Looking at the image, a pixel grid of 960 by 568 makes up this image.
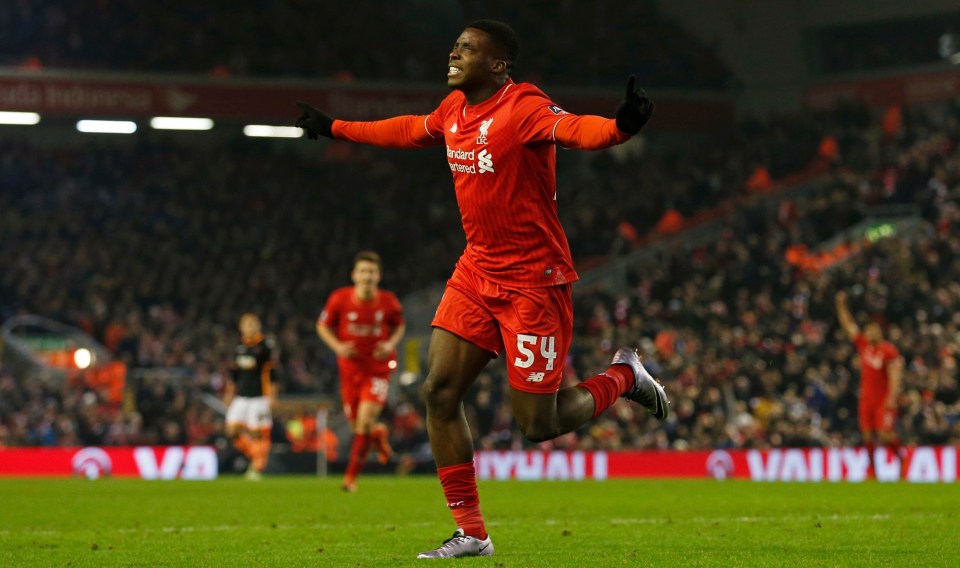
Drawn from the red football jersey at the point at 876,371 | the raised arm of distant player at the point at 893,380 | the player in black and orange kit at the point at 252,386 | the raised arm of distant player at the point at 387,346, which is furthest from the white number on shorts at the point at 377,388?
the raised arm of distant player at the point at 893,380

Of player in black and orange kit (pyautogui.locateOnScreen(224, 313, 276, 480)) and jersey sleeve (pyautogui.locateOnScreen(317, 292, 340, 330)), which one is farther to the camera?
player in black and orange kit (pyautogui.locateOnScreen(224, 313, 276, 480))

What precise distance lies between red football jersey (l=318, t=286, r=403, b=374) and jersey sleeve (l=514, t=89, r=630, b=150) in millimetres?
8405

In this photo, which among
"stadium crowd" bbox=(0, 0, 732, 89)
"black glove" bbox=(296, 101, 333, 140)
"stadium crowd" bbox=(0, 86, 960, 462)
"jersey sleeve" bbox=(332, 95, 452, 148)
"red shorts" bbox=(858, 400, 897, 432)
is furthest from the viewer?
"stadium crowd" bbox=(0, 0, 732, 89)

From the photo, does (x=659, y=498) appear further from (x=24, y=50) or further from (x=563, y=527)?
(x=24, y=50)

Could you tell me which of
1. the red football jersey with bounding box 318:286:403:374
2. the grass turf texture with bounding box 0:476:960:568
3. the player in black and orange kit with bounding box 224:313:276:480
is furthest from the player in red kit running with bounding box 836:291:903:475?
the player in black and orange kit with bounding box 224:313:276:480

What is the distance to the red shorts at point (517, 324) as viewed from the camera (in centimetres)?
716

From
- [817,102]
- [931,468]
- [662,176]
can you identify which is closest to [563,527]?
[931,468]

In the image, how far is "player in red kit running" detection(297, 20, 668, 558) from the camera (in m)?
7.12

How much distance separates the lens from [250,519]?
427 inches

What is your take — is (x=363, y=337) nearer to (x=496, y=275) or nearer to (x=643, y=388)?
(x=643, y=388)

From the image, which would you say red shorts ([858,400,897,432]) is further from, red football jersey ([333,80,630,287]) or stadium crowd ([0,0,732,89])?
stadium crowd ([0,0,732,89])

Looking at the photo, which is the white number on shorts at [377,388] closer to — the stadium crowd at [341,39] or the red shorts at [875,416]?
the red shorts at [875,416]

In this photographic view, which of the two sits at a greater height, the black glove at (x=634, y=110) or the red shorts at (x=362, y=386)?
the black glove at (x=634, y=110)

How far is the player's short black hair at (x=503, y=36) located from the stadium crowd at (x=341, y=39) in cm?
3044
